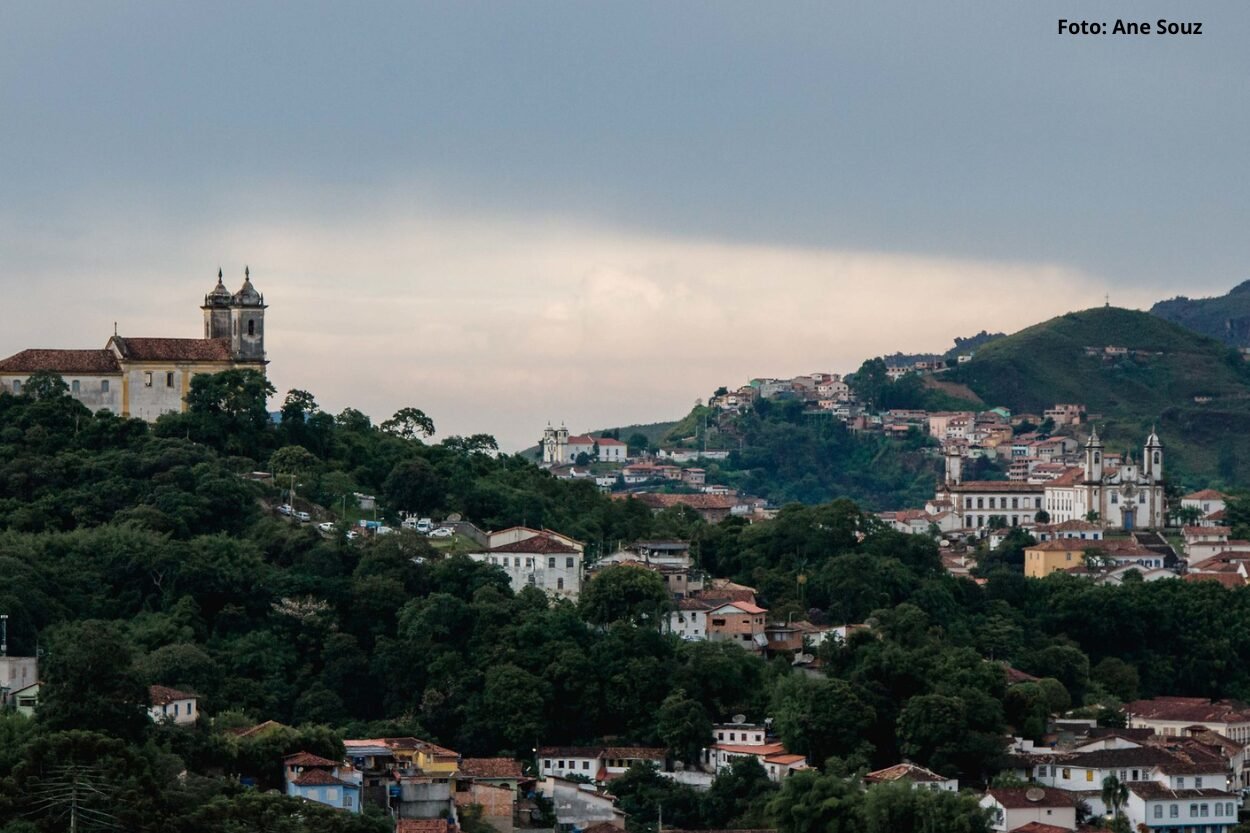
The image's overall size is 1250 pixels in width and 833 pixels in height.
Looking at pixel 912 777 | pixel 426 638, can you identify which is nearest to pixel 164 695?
pixel 426 638

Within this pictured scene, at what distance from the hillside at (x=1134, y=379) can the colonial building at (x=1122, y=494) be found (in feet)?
134

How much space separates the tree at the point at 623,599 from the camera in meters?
54.7

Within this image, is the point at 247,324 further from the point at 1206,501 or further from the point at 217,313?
the point at 1206,501

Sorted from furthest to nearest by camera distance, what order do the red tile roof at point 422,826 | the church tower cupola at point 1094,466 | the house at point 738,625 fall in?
the church tower cupola at point 1094,466, the house at point 738,625, the red tile roof at point 422,826

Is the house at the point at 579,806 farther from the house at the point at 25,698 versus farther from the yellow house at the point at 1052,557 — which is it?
the yellow house at the point at 1052,557

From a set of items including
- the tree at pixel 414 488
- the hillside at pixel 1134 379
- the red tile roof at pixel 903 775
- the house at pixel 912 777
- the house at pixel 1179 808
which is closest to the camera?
the house at pixel 912 777

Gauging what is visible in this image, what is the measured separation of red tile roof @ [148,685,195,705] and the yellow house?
114ft

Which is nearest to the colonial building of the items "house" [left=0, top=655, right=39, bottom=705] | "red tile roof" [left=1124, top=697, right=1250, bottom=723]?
"red tile roof" [left=1124, top=697, right=1250, bottom=723]

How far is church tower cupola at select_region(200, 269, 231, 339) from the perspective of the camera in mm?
66438

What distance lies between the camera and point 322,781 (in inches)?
1684

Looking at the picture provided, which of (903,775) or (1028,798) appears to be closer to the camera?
(1028,798)

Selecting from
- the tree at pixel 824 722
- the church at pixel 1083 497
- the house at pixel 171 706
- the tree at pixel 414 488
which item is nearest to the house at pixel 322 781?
the house at pixel 171 706

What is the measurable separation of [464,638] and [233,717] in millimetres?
7124

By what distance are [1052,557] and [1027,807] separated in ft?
99.1
